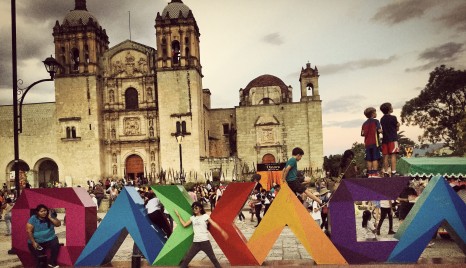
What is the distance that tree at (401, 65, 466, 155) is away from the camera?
33.2 meters

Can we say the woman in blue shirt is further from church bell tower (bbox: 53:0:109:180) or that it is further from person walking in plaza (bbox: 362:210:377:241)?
church bell tower (bbox: 53:0:109:180)

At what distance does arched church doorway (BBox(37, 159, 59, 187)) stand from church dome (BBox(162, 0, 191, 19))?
16707mm

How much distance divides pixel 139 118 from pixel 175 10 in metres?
9.91

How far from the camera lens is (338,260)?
6492 mm

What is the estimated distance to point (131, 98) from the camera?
36.6 meters

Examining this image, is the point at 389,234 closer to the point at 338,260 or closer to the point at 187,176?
the point at 338,260

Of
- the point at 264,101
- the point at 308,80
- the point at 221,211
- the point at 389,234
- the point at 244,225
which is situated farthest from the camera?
the point at 264,101

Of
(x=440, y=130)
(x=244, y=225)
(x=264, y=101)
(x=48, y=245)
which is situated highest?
(x=264, y=101)

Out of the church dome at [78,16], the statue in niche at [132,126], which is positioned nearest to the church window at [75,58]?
the church dome at [78,16]

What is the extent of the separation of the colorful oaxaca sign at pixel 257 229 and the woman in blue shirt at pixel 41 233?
1.12 feet

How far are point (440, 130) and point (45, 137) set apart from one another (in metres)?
34.3

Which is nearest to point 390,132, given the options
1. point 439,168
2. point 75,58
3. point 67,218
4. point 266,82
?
point 439,168

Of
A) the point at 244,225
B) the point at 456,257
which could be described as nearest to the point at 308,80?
the point at 244,225

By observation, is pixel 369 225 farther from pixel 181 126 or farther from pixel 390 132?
pixel 181 126
